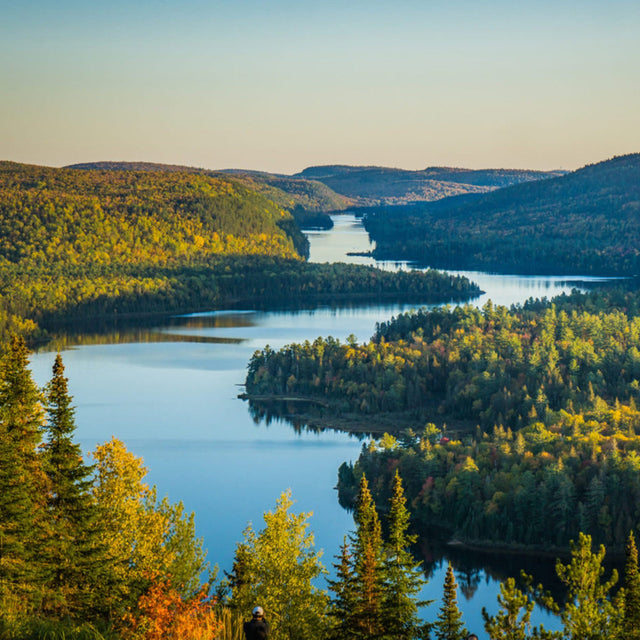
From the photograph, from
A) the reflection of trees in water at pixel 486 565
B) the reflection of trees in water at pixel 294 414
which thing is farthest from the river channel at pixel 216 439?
the reflection of trees in water at pixel 294 414

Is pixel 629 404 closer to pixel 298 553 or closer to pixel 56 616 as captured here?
pixel 298 553

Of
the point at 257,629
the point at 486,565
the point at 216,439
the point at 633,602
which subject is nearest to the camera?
the point at 257,629

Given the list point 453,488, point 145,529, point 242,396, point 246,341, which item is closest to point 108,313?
point 246,341

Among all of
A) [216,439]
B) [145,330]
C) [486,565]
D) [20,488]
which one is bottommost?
[486,565]

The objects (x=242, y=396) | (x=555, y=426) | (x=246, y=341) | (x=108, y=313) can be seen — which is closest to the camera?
(x=555, y=426)

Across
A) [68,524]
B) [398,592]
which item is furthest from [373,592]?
[68,524]

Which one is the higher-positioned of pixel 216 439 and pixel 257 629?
pixel 257 629

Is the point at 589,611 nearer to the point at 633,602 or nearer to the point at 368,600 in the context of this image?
the point at 633,602

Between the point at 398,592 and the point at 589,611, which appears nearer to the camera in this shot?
the point at 589,611
